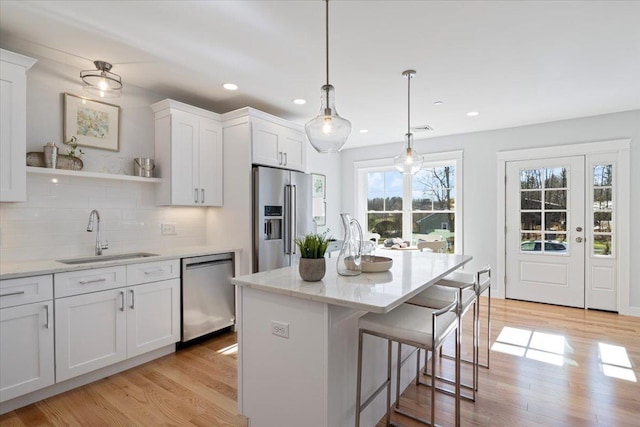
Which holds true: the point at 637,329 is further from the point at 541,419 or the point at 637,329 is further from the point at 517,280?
the point at 541,419

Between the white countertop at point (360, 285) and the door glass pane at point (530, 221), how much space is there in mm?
2934

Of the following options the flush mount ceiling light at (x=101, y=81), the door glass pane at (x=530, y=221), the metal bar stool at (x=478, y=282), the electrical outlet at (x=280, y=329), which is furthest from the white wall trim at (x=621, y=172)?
the flush mount ceiling light at (x=101, y=81)

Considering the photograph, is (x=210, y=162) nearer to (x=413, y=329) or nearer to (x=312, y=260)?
(x=312, y=260)

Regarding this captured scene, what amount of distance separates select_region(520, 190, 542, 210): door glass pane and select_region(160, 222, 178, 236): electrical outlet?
4.63m

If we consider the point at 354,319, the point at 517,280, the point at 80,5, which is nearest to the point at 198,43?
the point at 80,5

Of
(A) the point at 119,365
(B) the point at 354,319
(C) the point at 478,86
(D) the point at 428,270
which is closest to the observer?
(B) the point at 354,319

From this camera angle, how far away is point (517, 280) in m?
4.76

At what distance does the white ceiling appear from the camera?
2053 mm

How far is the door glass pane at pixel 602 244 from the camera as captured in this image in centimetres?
421

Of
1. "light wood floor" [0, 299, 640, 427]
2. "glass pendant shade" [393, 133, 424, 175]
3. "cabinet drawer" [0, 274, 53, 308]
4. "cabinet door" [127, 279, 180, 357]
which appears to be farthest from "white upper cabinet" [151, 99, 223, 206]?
"glass pendant shade" [393, 133, 424, 175]

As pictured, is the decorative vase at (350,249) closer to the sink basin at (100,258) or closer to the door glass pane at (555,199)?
the sink basin at (100,258)

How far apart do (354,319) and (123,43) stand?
8.36ft

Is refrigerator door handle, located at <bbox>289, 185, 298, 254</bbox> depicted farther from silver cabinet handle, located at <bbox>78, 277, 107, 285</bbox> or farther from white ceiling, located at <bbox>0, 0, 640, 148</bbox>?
silver cabinet handle, located at <bbox>78, 277, 107, 285</bbox>

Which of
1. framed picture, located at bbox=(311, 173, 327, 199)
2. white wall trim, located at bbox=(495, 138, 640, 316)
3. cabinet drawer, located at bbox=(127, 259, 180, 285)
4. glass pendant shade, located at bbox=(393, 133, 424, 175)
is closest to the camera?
cabinet drawer, located at bbox=(127, 259, 180, 285)
